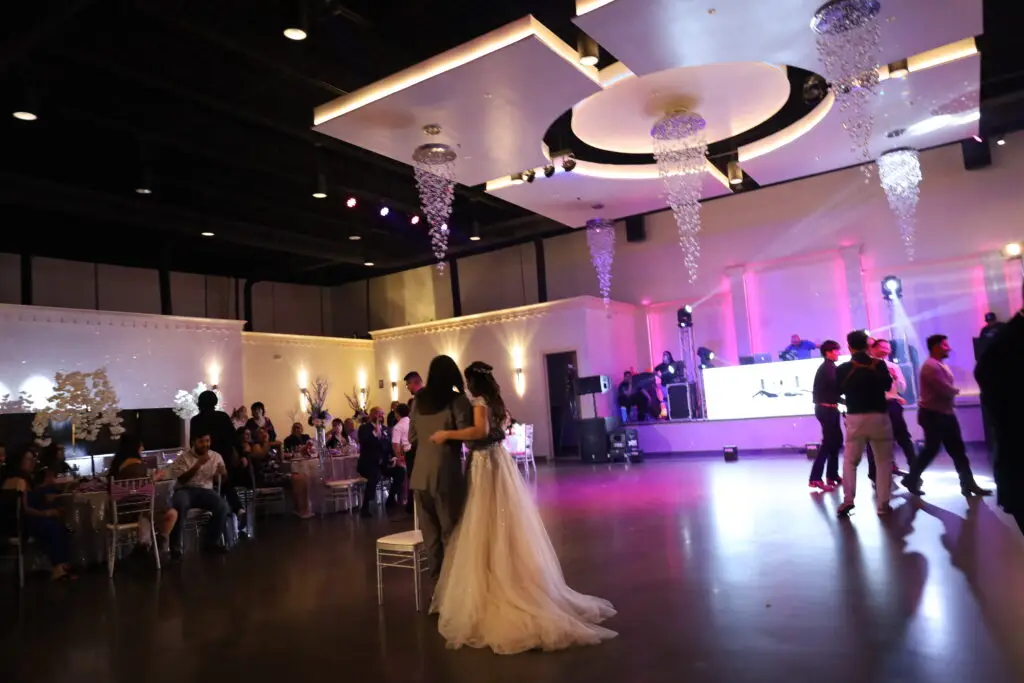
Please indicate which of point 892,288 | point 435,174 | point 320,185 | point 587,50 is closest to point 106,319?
point 320,185

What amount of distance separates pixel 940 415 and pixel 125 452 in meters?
7.62

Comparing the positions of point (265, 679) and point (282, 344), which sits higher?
point (282, 344)

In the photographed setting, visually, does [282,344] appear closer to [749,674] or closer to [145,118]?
Answer: [145,118]

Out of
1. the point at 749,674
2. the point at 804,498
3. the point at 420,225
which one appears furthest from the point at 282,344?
the point at 749,674

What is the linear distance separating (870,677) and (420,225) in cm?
1211

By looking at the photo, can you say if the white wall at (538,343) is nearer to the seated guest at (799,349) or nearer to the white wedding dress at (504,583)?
the seated guest at (799,349)

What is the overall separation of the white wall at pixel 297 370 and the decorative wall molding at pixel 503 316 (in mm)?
959

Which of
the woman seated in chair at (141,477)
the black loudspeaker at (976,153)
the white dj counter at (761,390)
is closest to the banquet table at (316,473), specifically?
the woman seated in chair at (141,477)

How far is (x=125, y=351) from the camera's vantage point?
11773mm

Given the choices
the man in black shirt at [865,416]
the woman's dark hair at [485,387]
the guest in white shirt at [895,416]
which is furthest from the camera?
the guest in white shirt at [895,416]

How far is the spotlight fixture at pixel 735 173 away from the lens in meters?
10.6

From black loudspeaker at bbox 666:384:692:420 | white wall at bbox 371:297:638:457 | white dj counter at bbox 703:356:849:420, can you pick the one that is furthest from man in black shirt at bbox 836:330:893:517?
white wall at bbox 371:297:638:457

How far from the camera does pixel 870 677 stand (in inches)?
101

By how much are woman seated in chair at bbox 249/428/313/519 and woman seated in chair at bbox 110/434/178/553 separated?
169 centimetres
